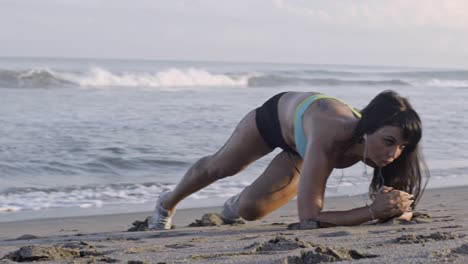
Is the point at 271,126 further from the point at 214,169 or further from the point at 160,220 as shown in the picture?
the point at 160,220

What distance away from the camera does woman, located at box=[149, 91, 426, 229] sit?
3838 millimetres

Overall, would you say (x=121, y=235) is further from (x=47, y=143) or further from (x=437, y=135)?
(x=437, y=135)

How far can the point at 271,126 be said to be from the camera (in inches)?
178

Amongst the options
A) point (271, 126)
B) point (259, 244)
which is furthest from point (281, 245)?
point (271, 126)

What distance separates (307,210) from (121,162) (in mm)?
4853

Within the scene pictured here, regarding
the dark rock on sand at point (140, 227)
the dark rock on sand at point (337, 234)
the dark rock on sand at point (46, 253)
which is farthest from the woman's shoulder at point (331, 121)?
the dark rock on sand at point (140, 227)

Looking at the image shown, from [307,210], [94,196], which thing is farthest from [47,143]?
[307,210]

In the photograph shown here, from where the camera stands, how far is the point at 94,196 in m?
6.94

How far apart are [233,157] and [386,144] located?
3.70ft

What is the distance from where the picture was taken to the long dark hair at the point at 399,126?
379 cm

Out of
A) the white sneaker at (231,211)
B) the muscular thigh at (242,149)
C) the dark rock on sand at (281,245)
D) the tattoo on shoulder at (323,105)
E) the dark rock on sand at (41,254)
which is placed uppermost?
the tattoo on shoulder at (323,105)

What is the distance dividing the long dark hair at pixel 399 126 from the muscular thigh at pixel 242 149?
748 mm

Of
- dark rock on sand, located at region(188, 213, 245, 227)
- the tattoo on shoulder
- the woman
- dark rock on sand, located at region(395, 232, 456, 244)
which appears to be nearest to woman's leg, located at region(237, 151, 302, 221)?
the woman

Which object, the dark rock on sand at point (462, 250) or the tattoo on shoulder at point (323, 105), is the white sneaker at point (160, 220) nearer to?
the tattoo on shoulder at point (323, 105)
